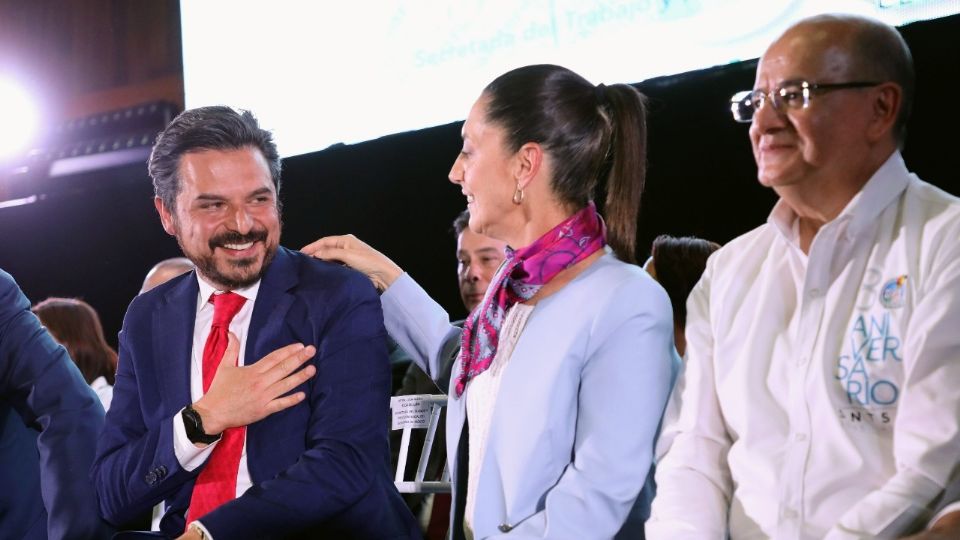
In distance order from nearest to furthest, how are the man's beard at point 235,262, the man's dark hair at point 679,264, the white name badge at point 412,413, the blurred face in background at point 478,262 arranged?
1. the man's beard at point 235,262
2. the white name badge at point 412,413
3. the man's dark hair at point 679,264
4. the blurred face in background at point 478,262

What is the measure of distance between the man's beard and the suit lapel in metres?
0.09

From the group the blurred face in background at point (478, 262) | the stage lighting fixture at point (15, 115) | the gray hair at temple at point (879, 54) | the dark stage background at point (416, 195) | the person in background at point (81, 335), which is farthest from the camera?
the stage lighting fixture at point (15, 115)

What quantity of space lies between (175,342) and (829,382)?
1.29 meters

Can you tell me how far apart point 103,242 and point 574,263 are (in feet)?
12.8

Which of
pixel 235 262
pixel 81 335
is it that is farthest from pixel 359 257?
pixel 81 335

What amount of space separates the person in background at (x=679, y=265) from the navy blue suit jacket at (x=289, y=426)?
937 millimetres

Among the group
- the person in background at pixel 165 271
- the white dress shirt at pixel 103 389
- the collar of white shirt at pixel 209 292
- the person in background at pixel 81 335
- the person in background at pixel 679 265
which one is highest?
the collar of white shirt at pixel 209 292

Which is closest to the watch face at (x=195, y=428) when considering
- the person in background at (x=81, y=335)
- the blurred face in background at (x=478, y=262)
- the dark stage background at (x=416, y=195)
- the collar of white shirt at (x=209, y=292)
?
the collar of white shirt at (x=209, y=292)

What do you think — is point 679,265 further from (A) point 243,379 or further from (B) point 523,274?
(A) point 243,379

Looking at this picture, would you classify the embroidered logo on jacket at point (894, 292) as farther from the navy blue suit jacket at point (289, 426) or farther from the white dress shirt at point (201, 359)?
the white dress shirt at point (201, 359)

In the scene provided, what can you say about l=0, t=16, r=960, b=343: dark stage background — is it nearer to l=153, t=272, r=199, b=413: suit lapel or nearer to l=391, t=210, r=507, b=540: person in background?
l=391, t=210, r=507, b=540: person in background

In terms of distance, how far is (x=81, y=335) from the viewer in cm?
418

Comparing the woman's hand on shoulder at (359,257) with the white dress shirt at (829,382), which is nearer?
the white dress shirt at (829,382)

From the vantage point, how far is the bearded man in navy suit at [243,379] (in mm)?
1996
